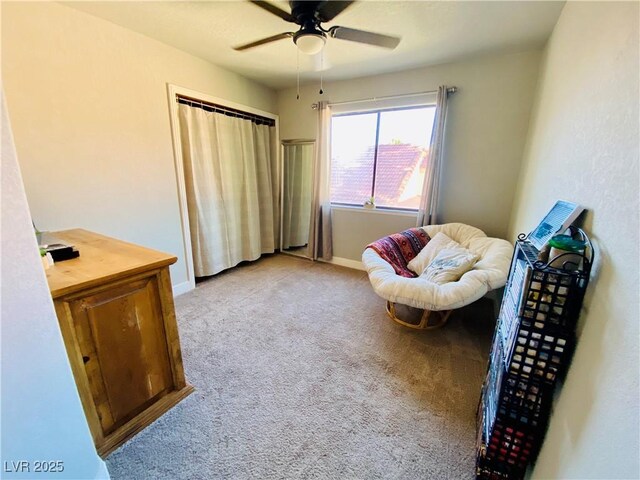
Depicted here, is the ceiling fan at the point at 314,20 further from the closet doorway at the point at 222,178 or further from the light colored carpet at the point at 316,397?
the light colored carpet at the point at 316,397

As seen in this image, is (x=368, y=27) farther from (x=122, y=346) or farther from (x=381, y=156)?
(x=122, y=346)

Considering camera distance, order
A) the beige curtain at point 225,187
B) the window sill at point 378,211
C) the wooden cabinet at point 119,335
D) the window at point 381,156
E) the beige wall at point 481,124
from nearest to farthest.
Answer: the wooden cabinet at point 119,335
the beige wall at point 481,124
the beige curtain at point 225,187
the window at point 381,156
the window sill at point 378,211

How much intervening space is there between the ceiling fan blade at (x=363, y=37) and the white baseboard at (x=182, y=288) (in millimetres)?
2792

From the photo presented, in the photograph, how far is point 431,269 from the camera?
2.31m

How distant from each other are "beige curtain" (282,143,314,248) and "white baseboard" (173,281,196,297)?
1689 mm

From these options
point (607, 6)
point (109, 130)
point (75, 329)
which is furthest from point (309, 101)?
point (75, 329)

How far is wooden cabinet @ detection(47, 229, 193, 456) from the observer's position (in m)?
1.09

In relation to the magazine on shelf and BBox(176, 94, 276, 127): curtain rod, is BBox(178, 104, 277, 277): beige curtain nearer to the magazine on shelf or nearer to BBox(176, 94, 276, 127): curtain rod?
BBox(176, 94, 276, 127): curtain rod

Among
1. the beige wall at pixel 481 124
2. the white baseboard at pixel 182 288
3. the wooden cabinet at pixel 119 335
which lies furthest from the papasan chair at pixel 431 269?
the white baseboard at pixel 182 288

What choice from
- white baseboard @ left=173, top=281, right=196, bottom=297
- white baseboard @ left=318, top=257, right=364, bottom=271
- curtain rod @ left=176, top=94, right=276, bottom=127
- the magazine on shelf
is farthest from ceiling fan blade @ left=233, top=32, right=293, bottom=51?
white baseboard @ left=318, top=257, right=364, bottom=271

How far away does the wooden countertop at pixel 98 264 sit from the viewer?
105 cm

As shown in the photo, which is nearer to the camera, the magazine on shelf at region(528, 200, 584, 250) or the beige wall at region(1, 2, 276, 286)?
the magazine on shelf at region(528, 200, 584, 250)

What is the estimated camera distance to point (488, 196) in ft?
9.14

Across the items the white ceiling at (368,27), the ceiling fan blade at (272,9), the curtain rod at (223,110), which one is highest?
the white ceiling at (368,27)
